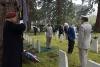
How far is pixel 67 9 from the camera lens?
236 feet

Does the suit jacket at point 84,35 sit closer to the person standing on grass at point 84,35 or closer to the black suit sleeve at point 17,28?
the person standing on grass at point 84,35

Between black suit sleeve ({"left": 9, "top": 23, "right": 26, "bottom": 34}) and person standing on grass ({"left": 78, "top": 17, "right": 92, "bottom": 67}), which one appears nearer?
black suit sleeve ({"left": 9, "top": 23, "right": 26, "bottom": 34})

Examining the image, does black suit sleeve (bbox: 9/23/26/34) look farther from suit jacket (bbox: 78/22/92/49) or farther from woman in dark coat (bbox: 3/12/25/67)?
suit jacket (bbox: 78/22/92/49)

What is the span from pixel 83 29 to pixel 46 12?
64065mm

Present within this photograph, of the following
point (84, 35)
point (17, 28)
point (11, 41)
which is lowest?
point (84, 35)

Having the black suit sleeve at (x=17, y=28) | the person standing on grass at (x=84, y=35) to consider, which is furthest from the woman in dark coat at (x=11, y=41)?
the person standing on grass at (x=84, y=35)

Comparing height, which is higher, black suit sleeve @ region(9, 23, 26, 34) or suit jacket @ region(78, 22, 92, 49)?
black suit sleeve @ region(9, 23, 26, 34)

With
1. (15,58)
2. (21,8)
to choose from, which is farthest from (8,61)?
(21,8)

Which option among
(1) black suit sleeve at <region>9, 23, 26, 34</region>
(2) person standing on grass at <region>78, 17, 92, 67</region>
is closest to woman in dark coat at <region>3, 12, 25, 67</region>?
(1) black suit sleeve at <region>9, 23, 26, 34</region>

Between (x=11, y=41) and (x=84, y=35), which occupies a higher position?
(x=11, y=41)

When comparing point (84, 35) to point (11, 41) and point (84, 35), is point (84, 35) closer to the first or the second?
point (84, 35)

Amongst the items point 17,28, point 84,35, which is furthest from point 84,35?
point 17,28

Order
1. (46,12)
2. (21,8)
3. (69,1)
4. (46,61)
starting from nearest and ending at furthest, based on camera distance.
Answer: (21,8) < (46,61) < (69,1) < (46,12)

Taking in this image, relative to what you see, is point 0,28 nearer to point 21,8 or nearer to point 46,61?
point 21,8
